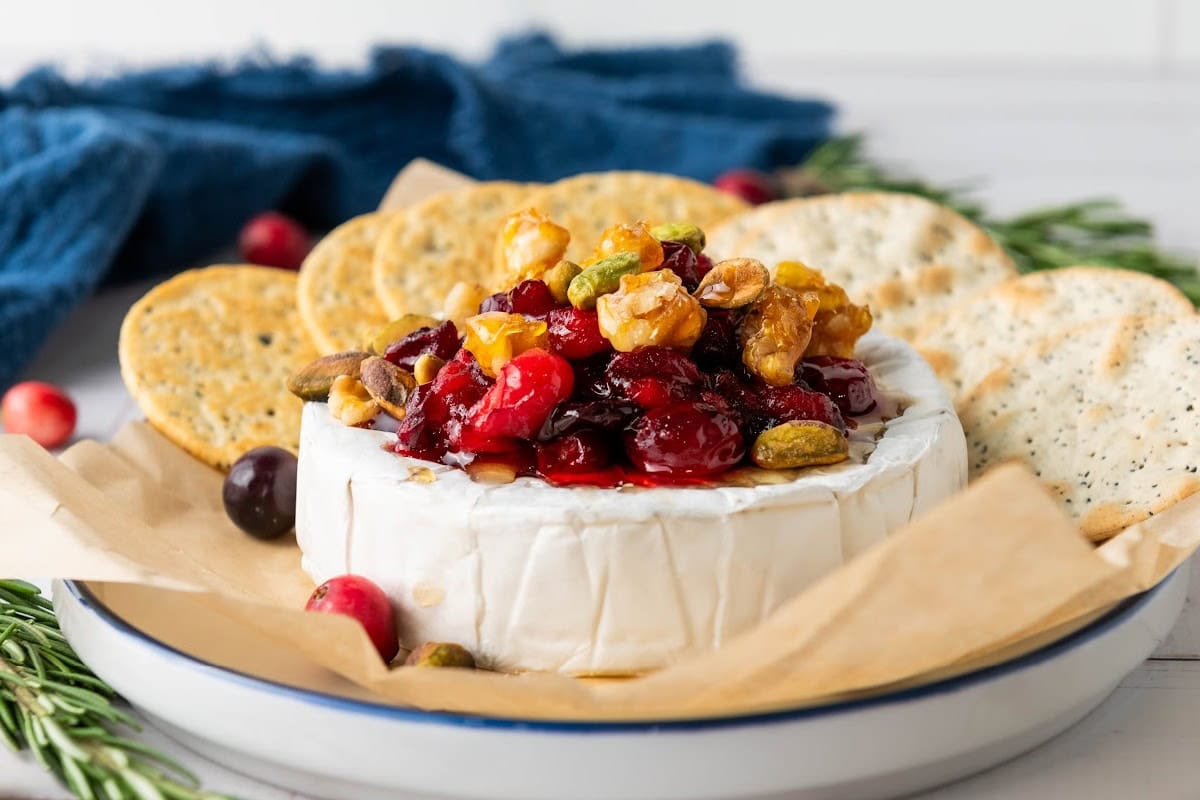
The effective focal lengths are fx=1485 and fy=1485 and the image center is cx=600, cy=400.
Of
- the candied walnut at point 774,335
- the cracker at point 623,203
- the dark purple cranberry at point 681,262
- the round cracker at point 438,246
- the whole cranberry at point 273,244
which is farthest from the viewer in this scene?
the whole cranberry at point 273,244

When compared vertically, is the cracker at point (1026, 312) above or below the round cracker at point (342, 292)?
above

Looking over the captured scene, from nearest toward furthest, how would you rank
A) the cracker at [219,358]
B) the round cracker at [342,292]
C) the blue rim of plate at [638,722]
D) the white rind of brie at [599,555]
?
the blue rim of plate at [638,722]
the white rind of brie at [599,555]
the cracker at [219,358]
the round cracker at [342,292]

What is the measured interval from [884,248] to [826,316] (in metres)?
0.86

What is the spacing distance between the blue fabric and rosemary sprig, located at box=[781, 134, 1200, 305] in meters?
0.25

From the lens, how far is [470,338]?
232 centimetres

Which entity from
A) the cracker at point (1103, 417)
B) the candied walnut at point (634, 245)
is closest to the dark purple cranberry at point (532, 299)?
the candied walnut at point (634, 245)

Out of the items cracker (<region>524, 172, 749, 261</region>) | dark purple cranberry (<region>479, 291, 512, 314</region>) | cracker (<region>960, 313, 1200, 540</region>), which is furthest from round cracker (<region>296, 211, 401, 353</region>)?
cracker (<region>960, 313, 1200, 540</region>)

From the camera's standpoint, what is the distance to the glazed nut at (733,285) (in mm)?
2324

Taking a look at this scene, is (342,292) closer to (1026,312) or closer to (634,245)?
(634,245)

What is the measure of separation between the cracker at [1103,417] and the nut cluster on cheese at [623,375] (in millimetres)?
364

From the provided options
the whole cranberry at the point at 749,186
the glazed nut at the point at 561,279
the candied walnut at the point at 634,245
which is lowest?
the whole cranberry at the point at 749,186

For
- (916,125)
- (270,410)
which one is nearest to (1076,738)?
(270,410)

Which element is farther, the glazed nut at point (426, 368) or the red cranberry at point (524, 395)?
the glazed nut at point (426, 368)

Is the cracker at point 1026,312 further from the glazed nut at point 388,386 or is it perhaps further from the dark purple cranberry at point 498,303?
the glazed nut at point 388,386
